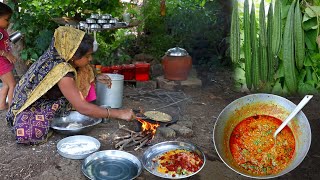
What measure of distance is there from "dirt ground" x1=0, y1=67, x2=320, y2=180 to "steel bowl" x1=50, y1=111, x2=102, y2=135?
0.38 ft

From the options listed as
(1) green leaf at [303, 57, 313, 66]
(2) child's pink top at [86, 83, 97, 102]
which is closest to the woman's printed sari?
(2) child's pink top at [86, 83, 97, 102]

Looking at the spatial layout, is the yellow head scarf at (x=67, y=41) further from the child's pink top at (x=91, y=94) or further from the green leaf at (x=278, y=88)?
the green leaf at (x=278, y=88)

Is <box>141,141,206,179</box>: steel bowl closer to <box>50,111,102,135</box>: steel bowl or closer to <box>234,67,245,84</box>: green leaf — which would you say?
<box>50,111,102,135</box>: steel bowl

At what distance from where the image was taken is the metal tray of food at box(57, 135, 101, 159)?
134 inches

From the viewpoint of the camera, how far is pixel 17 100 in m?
3.71

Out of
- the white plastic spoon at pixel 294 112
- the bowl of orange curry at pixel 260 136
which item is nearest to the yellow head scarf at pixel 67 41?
the bowl of orange curry at pixel 260 136

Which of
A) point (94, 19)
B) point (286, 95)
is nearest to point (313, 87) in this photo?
point (286, 95)

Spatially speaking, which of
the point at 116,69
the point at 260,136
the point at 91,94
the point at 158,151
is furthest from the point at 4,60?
the point at 260,136

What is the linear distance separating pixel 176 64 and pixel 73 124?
214cm

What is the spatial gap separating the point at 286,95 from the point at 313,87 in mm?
367

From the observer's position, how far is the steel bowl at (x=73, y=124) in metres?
3.74

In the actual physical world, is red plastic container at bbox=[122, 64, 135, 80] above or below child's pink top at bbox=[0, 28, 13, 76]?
below

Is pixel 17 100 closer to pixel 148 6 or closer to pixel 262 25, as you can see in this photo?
pixel 262 25

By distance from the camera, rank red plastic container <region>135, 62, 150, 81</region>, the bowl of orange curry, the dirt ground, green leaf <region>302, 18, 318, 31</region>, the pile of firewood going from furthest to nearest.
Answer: red plastic container <region>135, 62, 150, 81</region>, green leaf <region>302, 18, 318, 31</region>, the pile of firewood, the dirt ground, the bowl of orange curry
